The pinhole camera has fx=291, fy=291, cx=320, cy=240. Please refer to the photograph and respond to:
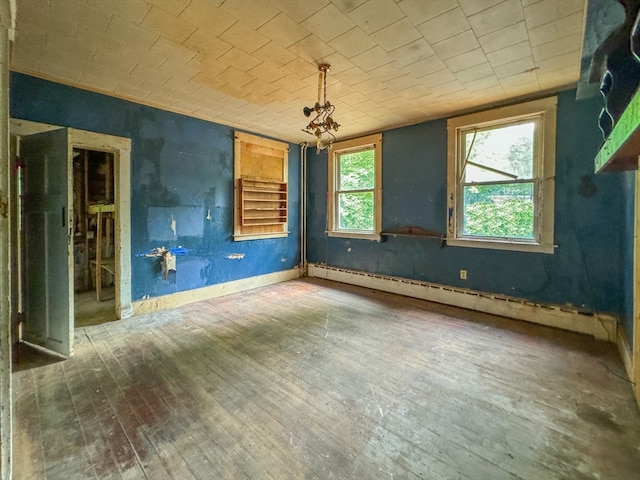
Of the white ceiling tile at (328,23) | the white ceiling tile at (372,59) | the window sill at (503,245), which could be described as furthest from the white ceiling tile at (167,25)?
the window sill at (503,245)

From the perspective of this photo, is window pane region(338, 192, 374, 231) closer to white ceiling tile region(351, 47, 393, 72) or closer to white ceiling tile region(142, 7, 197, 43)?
white ceiling tile region(351, 47, 393, 72)

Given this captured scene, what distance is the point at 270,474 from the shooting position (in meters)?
1.38

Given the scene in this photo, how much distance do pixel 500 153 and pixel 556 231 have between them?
44.2 inches

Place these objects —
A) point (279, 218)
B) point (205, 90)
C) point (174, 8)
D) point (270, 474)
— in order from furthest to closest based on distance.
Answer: point (279, 218) < point (205, 90) < point (174, 8) < point (270, 474)

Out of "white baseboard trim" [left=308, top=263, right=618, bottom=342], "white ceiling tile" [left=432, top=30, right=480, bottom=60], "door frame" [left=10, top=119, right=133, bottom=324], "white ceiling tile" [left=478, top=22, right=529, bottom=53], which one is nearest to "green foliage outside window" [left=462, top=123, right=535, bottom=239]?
"white baseboard trim" [left=308, top=263, right=618, bottom=342]

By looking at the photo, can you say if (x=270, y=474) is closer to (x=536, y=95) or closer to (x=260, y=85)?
(x=260, y=85)

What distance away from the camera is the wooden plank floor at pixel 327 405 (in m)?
1.45

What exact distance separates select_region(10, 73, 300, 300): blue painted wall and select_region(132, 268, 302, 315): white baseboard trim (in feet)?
0.28

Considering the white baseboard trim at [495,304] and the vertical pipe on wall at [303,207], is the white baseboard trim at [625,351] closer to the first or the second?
the white baseboard trim at [495,304]

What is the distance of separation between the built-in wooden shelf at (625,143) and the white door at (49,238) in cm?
376

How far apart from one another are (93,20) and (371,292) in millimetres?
4275

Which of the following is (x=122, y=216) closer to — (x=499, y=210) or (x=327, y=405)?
(x=327, y=405)

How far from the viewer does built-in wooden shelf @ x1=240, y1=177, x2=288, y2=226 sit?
15.3ft

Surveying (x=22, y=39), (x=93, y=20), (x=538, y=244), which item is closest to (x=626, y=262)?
(x=538, y=244)
